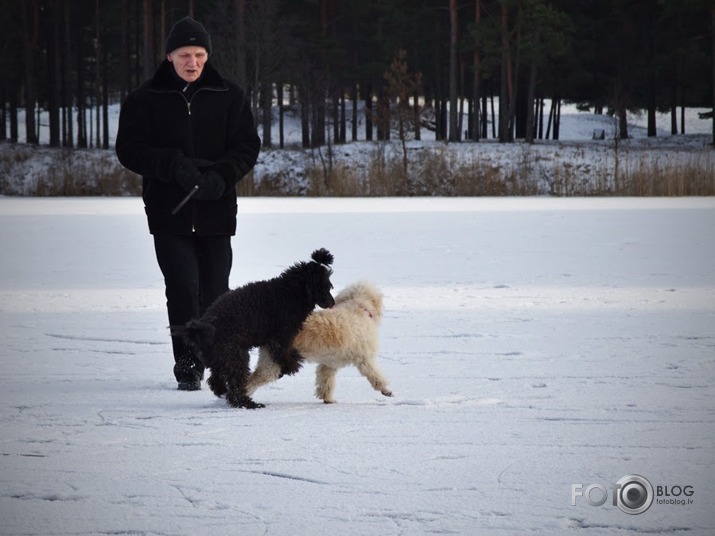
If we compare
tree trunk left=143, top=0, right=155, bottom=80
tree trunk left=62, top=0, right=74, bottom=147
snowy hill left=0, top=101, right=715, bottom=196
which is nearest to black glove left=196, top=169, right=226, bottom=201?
snowy hill left=0, top=101, right=715, bottom=196

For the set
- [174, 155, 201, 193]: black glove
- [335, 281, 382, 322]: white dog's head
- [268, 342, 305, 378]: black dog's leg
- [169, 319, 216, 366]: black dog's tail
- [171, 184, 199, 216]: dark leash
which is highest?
[174, 155, 201, 193]: black glove

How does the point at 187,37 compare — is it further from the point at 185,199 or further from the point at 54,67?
the point at 54,67

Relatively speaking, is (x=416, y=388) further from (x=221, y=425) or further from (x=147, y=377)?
(x=147, y=377)

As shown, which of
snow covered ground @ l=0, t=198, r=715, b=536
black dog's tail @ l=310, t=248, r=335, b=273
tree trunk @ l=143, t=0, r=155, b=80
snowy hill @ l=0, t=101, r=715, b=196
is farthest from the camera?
tree trunk @ l=143, t=0, r=155, b=80

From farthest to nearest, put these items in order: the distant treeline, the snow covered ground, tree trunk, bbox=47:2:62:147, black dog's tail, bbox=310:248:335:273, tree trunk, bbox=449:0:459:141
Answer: tree trunk, bbox=47:2:62:147 → the distant treeline → tree trunk, bbox=449:0:459:141 → black dog's tail, bbox=310:248:335:273 → the snow covered ground

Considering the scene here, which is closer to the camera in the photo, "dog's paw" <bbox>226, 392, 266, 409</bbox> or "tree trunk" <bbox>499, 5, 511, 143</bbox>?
"dog's paw" <bbox>226, 392, 266, 409</bbox>

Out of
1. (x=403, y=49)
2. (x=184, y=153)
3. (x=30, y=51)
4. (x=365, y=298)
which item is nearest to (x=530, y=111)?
(x=403, y=49)

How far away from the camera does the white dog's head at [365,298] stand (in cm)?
524

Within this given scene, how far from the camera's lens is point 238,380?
502cm

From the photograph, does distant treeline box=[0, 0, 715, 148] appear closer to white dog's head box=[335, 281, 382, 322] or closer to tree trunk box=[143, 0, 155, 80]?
tree trunk box=[143, 0, 155, 80]

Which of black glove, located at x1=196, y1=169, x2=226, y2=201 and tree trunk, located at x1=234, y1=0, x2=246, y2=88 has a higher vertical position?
A: tree trunk, located at x1=234, y1=0, x2=246, y2=88

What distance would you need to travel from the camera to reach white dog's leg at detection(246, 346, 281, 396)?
16.7 ft

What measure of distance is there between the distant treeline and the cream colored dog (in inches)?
1300

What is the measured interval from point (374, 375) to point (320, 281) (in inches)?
23.1
